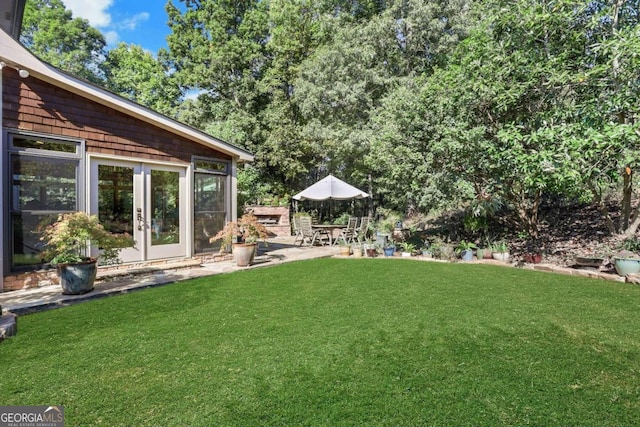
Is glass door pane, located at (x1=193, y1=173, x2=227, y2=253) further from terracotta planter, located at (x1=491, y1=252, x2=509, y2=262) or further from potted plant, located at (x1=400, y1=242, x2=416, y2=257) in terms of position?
terracotta planter, located at (x1=491, y1=252, x2=509, y2=262)

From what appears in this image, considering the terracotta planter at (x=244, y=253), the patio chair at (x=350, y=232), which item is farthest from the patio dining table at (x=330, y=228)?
the terracotta planter at (x=244, y=253)

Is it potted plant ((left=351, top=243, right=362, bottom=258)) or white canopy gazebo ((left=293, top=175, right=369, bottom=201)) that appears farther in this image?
white canopy gazebo ((left=293, top=175, right=369, bottom=201))

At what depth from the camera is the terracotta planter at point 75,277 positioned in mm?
4836

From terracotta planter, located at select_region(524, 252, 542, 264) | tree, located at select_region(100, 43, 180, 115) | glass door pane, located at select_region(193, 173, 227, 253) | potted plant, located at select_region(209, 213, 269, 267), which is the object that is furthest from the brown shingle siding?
tree, located at select_region(100, 43, 180, 115)

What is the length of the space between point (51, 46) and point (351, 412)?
108 feet

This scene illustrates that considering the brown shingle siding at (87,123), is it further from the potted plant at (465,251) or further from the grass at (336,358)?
the potted plant at (465,251)

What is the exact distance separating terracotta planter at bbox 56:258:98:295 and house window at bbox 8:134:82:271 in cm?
90

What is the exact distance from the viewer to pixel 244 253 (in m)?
7.25

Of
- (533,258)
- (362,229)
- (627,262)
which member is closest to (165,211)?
(362,229)

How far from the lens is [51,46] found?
2434 centimetres

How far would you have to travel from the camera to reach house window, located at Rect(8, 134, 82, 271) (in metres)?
5.11

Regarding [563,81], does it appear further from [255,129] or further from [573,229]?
[255,129]

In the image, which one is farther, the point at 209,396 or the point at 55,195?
the point at 55,195

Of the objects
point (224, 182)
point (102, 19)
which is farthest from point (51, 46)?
point (224, 182)
